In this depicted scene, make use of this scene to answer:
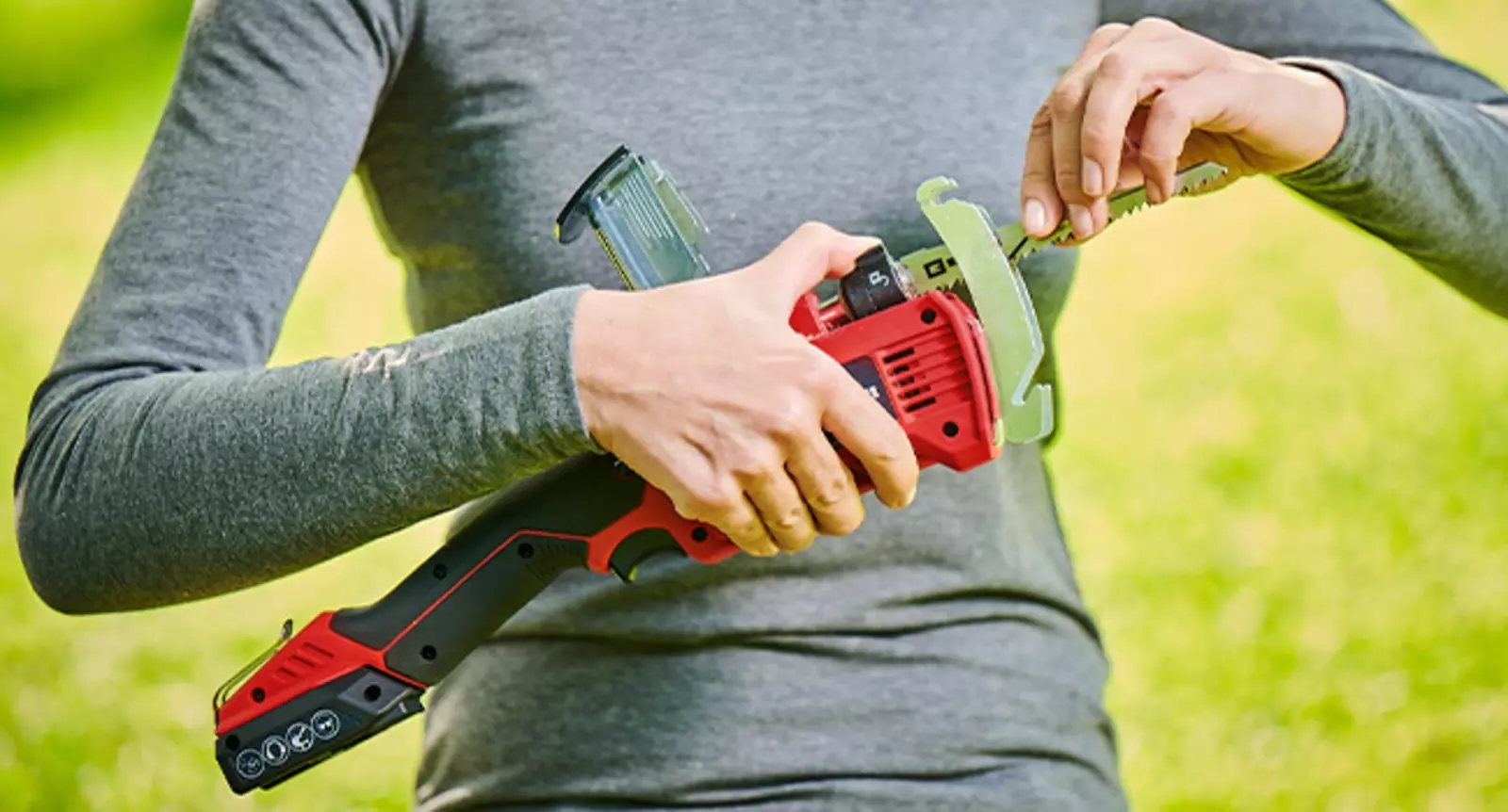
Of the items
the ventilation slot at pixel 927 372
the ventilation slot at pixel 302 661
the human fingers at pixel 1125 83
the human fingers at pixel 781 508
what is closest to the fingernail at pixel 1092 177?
the human fingers at pixel 1125 83

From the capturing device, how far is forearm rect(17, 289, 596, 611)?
803 mm

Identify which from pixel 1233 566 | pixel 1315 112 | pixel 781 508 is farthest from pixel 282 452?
pixel 1233 566

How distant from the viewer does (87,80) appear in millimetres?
5148

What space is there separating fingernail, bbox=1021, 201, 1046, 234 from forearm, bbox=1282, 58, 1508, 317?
20cm

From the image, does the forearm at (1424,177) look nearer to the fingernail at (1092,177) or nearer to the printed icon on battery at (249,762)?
the fingernail at (1092,177)

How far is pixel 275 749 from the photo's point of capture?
0.91m

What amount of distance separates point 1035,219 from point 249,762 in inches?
22.0

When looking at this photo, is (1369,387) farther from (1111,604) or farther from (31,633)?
(31,633)

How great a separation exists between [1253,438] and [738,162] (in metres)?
1.94

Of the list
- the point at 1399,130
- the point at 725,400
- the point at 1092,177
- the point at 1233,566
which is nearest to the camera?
the point at 725,400

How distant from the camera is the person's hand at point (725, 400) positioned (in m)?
0.79

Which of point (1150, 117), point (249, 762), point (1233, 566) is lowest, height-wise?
point (1233, 566)

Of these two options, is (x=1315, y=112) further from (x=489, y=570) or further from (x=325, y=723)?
(x=325, y=723)

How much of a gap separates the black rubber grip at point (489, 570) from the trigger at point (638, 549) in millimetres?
17
